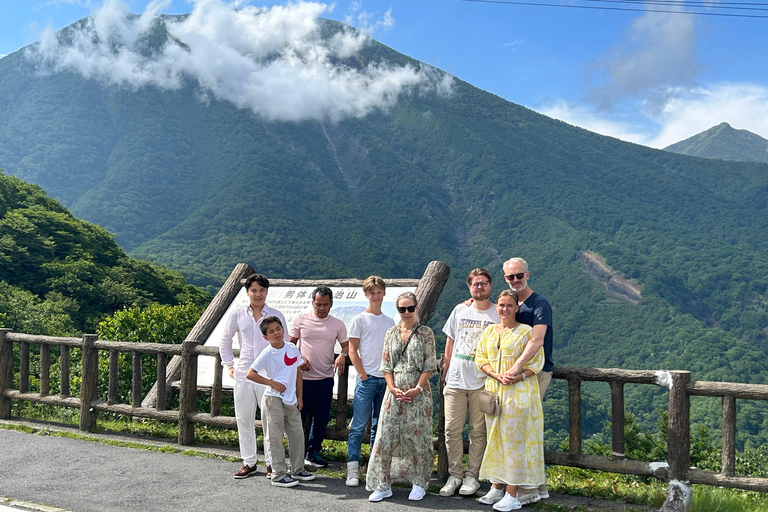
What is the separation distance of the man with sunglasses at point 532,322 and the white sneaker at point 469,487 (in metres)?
0.35

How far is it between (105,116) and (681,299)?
11809 cm

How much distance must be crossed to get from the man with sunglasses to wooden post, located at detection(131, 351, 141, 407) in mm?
4441

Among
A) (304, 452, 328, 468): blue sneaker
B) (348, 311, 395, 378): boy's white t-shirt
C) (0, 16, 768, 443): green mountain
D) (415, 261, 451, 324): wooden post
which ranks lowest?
(304, 452, 328, 468): blue sneaker

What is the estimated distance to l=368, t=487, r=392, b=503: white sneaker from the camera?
17.0 feet

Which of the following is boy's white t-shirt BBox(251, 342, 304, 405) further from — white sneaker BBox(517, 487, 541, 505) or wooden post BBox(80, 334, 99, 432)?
wooden post BBox(80, 334, 99, 432)

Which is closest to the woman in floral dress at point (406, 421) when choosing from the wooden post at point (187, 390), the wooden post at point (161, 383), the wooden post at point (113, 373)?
the wooden post at point (187, 390)

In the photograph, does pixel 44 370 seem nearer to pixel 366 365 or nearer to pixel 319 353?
pixel 319 353

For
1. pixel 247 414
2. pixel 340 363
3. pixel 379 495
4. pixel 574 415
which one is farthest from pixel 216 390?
pixel 574 415

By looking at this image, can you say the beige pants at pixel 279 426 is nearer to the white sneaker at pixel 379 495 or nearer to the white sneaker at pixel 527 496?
the white sneaker at pixel 379 495

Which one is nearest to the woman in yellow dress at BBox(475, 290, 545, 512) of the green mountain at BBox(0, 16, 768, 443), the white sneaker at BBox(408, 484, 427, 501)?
the white sneaker at BBox(408, 484, 427, 501)

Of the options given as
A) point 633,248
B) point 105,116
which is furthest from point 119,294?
point 105,116

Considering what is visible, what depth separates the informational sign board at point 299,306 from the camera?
7.20 meters

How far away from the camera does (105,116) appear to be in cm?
14375

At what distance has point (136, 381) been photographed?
7652mm
